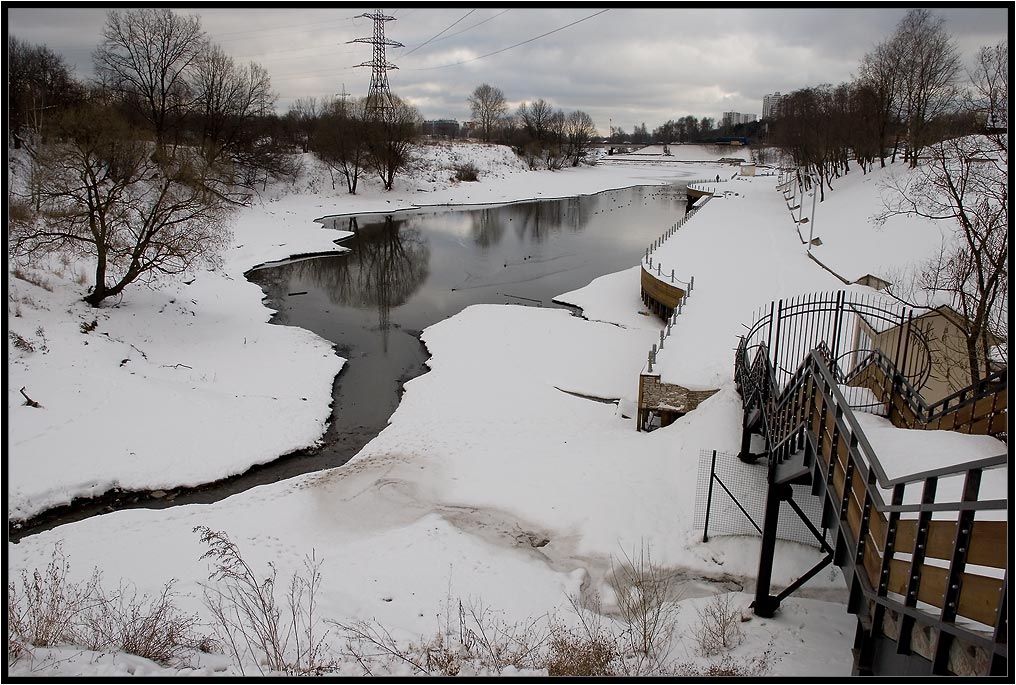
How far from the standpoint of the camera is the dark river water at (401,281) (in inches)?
Answer: 570

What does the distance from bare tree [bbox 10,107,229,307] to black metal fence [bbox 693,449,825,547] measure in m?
16.8

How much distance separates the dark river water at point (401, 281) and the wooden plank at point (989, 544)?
1129cm

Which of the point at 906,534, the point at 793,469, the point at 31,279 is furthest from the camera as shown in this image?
the point at 31,279

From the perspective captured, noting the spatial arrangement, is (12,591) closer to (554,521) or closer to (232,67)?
(554,521)

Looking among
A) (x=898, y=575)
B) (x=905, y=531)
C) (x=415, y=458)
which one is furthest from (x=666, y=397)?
(x=898, y=575)

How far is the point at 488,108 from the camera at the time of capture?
357 feet

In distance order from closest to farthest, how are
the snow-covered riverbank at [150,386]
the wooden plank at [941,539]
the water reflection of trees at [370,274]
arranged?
the wooden plank at [941,539], the snow-covered riverbank at [150,386], the water reflection of trees at [370,274]

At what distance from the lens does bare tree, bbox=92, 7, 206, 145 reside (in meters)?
36.1

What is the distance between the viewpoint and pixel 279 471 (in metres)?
13.4

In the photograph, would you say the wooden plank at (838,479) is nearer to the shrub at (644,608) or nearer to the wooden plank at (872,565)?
the wooden plank at (872,565)

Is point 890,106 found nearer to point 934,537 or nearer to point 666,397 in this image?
point 666,397

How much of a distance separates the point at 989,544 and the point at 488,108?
111 meters

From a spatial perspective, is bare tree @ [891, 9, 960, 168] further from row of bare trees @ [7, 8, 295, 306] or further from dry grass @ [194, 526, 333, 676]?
dry grass @ [194, 526, 333, 676]

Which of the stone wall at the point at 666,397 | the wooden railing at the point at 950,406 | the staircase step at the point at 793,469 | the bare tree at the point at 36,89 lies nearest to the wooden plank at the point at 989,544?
the staircase step at the point at 793,469
